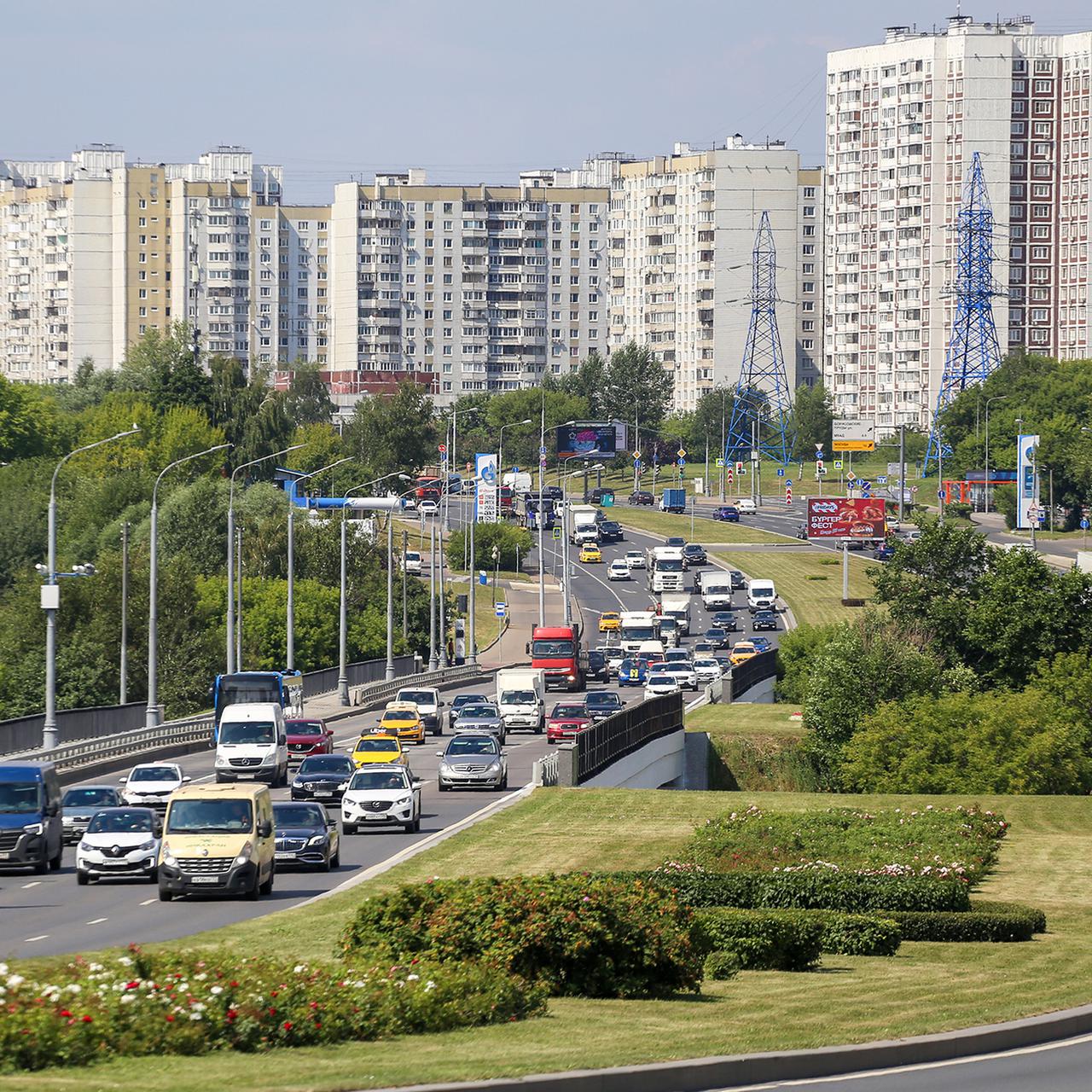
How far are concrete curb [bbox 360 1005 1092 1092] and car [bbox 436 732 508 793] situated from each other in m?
33.0

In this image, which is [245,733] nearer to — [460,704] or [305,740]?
[305,740]

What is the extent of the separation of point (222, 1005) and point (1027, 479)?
128 metres

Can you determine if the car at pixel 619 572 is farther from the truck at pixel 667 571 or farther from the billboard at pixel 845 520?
the billboard at pixel 845 520

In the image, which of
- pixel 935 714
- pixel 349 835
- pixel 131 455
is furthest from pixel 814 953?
Result: pixel 131 455

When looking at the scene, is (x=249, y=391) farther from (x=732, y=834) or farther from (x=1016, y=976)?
(x=1016, y=976)

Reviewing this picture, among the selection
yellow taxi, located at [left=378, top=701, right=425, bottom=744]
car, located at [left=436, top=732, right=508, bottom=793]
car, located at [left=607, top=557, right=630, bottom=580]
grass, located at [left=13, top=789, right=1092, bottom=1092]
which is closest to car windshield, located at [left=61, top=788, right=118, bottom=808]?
grass, located at [left=13, top=789, right=1092, bottom=1092]

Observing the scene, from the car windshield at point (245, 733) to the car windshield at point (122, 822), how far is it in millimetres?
17927

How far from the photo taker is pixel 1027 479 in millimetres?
138375

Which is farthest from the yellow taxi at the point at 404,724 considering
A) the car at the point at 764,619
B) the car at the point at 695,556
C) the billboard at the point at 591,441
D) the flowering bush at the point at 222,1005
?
the billboard at the point at 591,441

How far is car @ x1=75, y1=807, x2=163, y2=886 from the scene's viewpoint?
34.6 metres

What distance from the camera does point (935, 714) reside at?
62.0 m

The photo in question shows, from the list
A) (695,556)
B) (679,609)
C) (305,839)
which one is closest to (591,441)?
(695,556)

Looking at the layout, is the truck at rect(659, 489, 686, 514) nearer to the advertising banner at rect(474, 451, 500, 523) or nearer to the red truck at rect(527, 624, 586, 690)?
the advertising banner at rect(474, 451, 500, 523)

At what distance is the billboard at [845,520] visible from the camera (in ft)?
398
